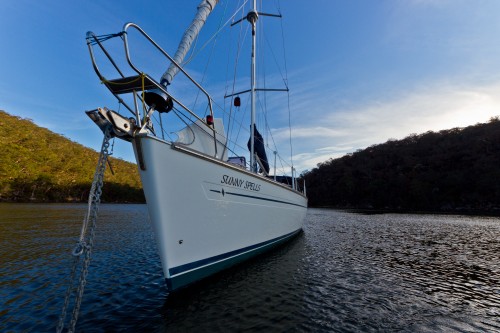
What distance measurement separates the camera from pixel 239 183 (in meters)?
7.31

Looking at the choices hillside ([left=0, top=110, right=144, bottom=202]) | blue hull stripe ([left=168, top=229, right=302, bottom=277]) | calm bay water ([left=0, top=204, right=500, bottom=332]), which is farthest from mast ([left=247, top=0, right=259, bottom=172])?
hillside ([left=0, top=110, right=144, bottom=202])

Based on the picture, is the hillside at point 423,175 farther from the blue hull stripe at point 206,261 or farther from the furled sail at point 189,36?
the furled sail at point 189,36

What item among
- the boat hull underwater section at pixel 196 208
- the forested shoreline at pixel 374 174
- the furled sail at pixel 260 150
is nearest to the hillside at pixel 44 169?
the forested shoreline at pixel 374 174

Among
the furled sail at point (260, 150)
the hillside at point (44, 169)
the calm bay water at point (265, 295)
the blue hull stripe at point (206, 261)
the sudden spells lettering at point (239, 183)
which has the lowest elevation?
the calm bay water at point (265, 295)

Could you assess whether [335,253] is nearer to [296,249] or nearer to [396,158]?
[296,249]

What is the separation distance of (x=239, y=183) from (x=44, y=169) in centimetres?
8586

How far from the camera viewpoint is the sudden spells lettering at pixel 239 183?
6.77 meters

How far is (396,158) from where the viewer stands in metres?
105

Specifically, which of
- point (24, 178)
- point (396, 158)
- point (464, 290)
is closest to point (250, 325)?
point (464, 290)

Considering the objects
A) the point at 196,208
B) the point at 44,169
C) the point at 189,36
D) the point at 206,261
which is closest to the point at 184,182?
the point at 196,208

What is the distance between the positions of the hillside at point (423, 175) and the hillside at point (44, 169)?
8977 cm

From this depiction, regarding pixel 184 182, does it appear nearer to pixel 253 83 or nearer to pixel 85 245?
pixel 85 245

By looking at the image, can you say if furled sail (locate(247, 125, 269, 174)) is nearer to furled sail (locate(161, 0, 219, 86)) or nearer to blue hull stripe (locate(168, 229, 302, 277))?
blue hull stripe (locate(168, 229, 302, 277))

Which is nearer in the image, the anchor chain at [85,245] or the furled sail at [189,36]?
the anchor chain at [85,245]
